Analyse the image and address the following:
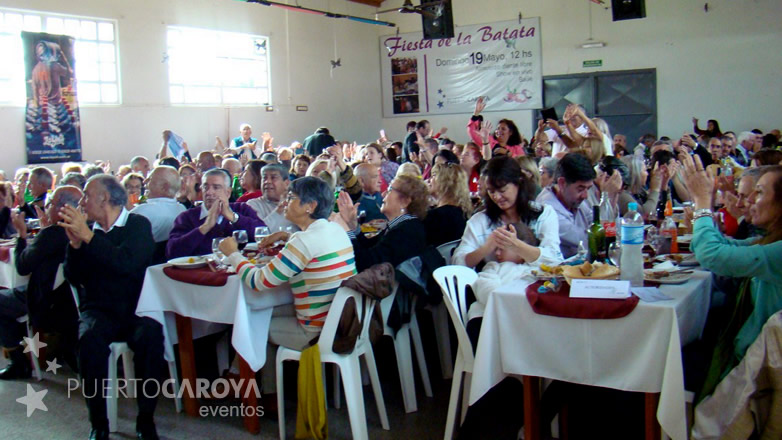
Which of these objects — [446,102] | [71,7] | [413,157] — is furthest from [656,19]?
[71,7]

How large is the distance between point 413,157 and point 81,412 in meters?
5.76

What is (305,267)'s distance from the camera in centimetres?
306

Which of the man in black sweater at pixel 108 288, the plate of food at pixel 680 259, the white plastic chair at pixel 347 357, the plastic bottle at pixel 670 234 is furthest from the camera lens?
the plastic bottle at pixel 670 234

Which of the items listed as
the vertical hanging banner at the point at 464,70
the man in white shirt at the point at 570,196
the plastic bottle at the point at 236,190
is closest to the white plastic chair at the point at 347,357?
the man in white shirt at the point at 570,196

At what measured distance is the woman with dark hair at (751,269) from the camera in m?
2.30

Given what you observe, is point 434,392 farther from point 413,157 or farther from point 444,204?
point 413,157

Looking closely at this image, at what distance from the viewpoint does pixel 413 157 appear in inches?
344

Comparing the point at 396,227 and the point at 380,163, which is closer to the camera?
the point at 396,227

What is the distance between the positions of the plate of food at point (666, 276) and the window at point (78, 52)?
9.96 m

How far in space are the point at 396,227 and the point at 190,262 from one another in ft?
3.54

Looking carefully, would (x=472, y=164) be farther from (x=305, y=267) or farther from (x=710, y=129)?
(x=710, y=129)

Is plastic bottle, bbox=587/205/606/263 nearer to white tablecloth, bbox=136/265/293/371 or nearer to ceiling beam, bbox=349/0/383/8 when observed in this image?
white tablecloth, bbox=136/265/293/371

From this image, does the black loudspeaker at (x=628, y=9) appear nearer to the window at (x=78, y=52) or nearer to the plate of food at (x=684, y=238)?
the plate of food at (x=684, y=238)

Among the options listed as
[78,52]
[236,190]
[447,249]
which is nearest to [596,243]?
[447,249]
